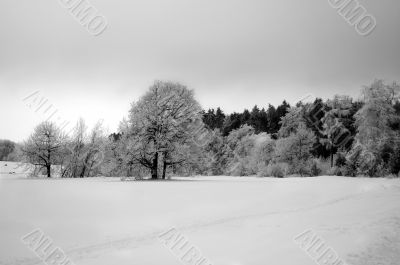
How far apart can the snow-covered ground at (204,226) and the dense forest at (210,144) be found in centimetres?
1543

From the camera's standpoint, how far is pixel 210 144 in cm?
6762

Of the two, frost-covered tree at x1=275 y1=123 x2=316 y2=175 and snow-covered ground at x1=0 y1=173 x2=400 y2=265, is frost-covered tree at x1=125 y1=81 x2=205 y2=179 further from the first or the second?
frost-covered tree at x1=275 y1=123 x2=316 y2=175

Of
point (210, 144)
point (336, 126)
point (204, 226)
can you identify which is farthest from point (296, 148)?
point (204, 226)

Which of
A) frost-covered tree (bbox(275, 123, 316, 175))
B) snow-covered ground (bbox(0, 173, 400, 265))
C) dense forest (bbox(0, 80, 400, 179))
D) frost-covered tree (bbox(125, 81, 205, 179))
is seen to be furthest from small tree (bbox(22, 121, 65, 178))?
snow-covered ground (bbox(0, 173, 400, 265))

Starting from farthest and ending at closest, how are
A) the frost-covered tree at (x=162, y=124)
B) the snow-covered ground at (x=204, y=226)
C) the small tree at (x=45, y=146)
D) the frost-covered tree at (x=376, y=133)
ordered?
the small tree at (x=45, y=146) → the frost-covered tree at (x=376, y=133) → the frost-covered tree at (x=162, y=124) → the snow-covered ground at (x=204, y=226)

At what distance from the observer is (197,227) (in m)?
10.2

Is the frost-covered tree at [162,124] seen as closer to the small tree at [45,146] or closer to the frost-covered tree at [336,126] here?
the small tree at [45,146]

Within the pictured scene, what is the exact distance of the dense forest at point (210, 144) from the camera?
31.3m

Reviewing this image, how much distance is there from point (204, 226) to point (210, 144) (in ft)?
188

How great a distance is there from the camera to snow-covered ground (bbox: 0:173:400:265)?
25.0 ft

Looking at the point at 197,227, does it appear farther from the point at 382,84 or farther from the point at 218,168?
the point at 218,168

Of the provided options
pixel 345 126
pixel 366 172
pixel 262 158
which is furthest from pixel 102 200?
pixel 345 126

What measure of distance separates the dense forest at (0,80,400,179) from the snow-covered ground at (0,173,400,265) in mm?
15433

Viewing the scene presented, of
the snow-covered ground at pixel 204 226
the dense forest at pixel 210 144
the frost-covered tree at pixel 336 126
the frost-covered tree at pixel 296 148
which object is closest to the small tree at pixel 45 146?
the dense forest at pixel 210 144
